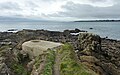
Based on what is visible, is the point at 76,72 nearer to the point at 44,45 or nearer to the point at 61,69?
the point at 61,69

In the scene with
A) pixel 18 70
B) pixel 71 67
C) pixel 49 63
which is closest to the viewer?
pixel 71 67

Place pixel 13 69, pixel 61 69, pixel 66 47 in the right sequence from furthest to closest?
pixel 66 47
pixel 13 69
pixel 61 69

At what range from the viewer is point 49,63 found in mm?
37438

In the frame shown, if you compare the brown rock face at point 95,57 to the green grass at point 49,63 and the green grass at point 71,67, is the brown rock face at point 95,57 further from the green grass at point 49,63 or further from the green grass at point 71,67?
the green grass at point 49,63

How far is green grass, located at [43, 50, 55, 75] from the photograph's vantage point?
3369cm

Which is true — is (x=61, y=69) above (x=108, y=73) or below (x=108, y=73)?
above

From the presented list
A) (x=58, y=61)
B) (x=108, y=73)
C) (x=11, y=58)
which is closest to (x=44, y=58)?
(x=58, y=61)

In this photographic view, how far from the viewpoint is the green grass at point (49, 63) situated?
111 feet

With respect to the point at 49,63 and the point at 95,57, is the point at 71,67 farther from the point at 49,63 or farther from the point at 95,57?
the point at 95,57

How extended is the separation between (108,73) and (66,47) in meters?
7.70

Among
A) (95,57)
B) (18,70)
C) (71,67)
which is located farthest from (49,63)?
(95,57)

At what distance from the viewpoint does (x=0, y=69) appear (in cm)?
3791

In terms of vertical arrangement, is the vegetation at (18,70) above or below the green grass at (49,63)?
below

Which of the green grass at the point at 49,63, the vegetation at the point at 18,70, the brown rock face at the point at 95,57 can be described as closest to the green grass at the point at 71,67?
the green grass at the point at 49,63
